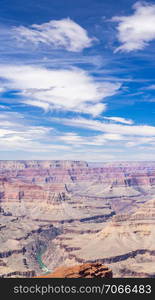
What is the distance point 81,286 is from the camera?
3120 centimetres

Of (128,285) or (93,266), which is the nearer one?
(128,285)

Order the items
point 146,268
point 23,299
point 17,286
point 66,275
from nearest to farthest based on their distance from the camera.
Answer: point 23,299
point 17,286
point 66,275
point 146,268

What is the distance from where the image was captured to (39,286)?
3084 centimetres

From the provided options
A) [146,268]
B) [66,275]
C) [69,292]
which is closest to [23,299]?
[69,292]

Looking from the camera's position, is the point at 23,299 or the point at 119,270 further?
the point at 119,270

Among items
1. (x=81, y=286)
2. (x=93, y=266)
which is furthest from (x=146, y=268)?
(x=81, y=286)

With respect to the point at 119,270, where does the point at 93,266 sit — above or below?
above

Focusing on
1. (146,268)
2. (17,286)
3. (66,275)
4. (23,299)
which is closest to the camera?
(23,299)

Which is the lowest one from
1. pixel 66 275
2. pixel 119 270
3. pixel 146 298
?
pixel 119 270

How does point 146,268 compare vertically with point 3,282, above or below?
below

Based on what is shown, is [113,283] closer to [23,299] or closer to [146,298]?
[146,298]

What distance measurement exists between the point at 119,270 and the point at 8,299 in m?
169

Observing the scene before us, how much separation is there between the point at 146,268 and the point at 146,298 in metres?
166

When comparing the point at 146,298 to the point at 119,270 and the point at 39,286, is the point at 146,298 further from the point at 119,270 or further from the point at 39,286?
the point at 119,270
